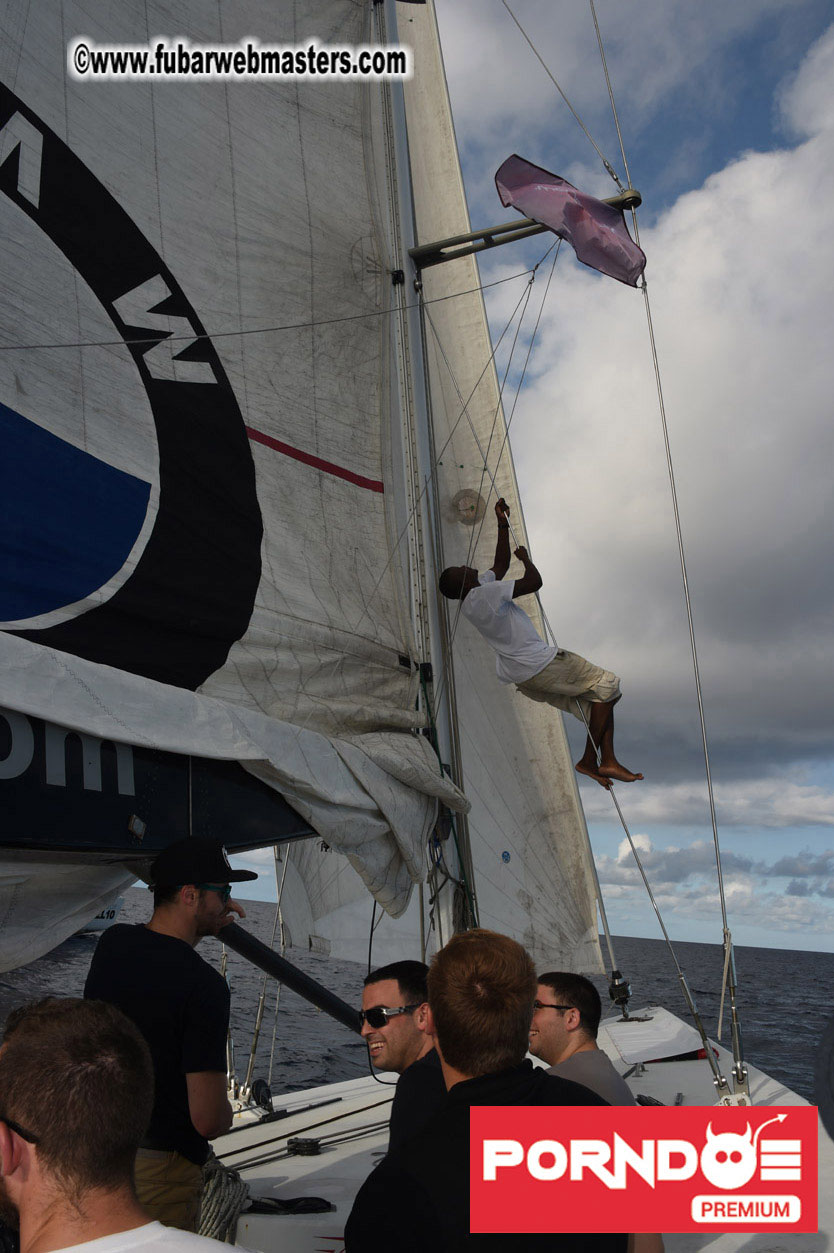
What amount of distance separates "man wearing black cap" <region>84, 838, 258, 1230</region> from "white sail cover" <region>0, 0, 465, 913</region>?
3.13 ft

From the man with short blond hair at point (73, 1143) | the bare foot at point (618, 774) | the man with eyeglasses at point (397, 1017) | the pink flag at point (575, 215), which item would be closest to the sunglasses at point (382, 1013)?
the man with eyeglasses at point (397, 1017)

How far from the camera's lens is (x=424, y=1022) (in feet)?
8.57

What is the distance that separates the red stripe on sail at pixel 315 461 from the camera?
4.56 meters

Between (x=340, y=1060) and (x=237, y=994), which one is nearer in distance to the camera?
(x=340, y=1060)

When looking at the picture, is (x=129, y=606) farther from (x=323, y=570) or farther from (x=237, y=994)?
(x=237, y=994)

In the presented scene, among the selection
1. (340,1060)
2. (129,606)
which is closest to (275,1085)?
(340,1060)

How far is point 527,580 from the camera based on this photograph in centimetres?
539

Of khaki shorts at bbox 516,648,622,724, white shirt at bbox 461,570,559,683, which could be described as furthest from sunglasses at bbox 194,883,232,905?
khaki shorts at bbox 516,648,622,724

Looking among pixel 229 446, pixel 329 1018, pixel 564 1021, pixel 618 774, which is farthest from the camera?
pixel 329 1018

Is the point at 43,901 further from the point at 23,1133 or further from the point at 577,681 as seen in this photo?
the point at 577,681

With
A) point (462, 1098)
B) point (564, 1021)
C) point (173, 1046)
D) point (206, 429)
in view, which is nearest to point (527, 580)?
point (206, 429)

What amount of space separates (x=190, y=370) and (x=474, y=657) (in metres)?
2.88

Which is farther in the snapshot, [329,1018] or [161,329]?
[329,1018]

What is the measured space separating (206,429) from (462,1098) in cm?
343
